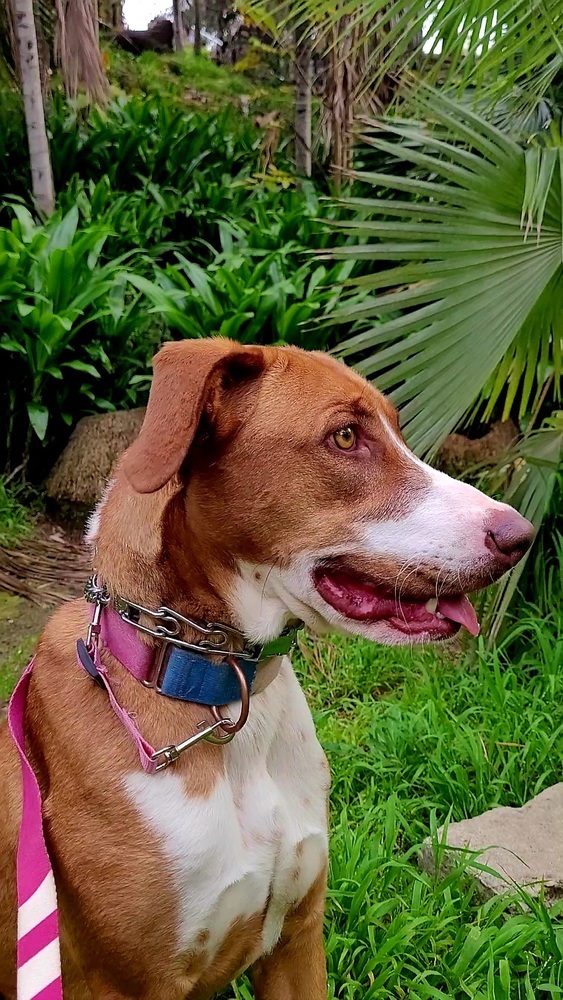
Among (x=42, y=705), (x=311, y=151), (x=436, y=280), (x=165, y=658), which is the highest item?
(x=311, y=151)

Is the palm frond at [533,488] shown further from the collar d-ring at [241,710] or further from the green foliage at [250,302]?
the collar d-ring at [241,710]

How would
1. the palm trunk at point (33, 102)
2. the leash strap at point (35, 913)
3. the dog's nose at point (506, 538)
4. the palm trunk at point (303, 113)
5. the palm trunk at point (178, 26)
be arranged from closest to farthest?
the leash strap at point (35, 913), the dog's nose at point (506, 538), the palm trunk at point (33, 102), the palm trunk at point (303, 113), the palm trunk at point (178, 26)

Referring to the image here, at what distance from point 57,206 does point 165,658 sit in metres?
6.58

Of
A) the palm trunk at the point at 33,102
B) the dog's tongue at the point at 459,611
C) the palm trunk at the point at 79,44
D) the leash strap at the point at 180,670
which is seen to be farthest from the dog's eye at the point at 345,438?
the palm trunk at the point at 79,44

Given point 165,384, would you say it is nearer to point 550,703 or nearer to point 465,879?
point 465,879

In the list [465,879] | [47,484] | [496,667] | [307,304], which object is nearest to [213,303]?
[307,304]

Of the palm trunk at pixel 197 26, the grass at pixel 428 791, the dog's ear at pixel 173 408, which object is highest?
the palm trunk at pixel 197 26

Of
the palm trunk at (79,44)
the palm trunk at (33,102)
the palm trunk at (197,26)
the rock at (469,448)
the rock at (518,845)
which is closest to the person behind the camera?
the rock at (518,845)

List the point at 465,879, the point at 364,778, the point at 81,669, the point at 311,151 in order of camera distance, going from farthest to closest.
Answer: the point at 311,151, the point at 364,778, the point at 465,879, the point at 81,669

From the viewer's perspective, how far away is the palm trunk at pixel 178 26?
1831cm

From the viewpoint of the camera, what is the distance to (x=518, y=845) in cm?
259

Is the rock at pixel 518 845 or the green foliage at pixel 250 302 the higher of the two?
the green foliage at pixel 250 302

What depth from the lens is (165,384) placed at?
1.58 m

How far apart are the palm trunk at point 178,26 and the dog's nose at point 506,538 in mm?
19032
